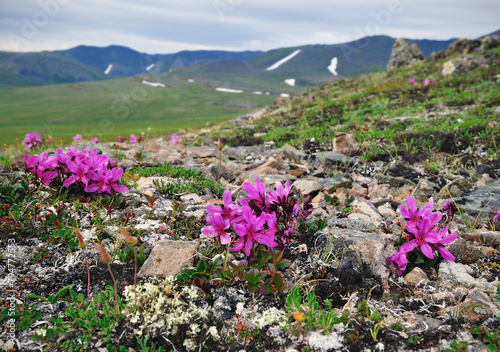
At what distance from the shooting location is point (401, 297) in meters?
3.38

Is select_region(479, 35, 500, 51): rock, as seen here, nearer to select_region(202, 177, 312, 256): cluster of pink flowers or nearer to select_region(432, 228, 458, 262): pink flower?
select_region(432, 228, 458, 262): pink flower

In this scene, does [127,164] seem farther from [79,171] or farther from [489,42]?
[489,42]

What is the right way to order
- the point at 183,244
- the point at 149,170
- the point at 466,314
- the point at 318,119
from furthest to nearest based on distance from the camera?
the point at 318,119
the point at 149,170
the point at 183,244
the point at 466,314

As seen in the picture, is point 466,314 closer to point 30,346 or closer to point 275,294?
point 275,294

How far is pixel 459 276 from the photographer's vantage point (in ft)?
11.6

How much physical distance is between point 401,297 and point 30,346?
3432 millimetres

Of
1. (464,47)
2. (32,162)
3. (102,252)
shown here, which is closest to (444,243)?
(102,252)

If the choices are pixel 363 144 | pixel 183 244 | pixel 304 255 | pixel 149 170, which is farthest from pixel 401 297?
pixel 363 144

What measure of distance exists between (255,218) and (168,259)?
3.72 ft

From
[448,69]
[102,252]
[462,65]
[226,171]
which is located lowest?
[226,171]

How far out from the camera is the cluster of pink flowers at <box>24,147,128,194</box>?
15.8 feet

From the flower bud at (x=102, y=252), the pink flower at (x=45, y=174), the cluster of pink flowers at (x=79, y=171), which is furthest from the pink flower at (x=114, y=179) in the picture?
the flower bud at (x=102, y=252)

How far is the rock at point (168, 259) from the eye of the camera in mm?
3629

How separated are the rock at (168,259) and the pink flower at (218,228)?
403 mm
